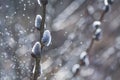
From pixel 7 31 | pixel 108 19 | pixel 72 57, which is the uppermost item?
pixel 108 19

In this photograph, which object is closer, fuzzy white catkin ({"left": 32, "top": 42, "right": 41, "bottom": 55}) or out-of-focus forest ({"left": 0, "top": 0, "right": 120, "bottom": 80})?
fuzzy white catkin ({"left": 32, "top": 42, "right": 41, "bottom": 55})

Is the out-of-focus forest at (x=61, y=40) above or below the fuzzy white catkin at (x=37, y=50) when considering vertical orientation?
above

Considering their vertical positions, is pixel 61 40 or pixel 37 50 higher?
pixel 61 40

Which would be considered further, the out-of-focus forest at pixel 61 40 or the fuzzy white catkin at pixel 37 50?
the out-of-focus forest at pixel 61 40

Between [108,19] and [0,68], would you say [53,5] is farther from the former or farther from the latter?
[0,68]

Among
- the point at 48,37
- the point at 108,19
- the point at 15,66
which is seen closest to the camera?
the point at 48,37

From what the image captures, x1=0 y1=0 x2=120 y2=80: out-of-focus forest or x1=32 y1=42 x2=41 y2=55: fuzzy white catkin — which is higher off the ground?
x1=0 y1=0 x2=120 y2=80: out-of-focus forest

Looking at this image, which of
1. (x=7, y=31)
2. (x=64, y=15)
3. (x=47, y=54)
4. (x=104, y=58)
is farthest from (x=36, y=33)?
(x=64, y=15)

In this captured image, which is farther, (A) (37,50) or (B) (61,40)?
(B) (61,40)
